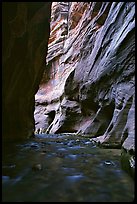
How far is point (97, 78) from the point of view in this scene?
1402 centimetres

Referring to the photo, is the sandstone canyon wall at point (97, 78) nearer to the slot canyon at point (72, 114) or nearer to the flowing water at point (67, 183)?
the slot canyon at point (72, 114)

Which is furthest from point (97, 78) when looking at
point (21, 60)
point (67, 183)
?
point (67, 183)

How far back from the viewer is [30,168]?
476 centimetres

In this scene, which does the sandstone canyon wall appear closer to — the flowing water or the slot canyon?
the slot canyon

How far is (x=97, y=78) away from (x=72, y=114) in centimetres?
733

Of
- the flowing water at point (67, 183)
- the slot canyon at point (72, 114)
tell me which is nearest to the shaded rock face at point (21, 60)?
the slot canyon at point (72, 114)

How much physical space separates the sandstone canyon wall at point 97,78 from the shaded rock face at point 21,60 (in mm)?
3933

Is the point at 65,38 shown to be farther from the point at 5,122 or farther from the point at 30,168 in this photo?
the point at 30,168

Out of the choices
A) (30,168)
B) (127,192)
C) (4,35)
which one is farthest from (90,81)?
(127,192)

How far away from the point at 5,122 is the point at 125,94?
5.84m

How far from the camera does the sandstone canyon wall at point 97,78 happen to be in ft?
29.0

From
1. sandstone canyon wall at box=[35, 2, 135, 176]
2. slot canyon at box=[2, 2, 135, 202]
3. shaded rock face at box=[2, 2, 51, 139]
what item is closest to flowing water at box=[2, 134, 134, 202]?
slot canyon at box=[2, 2, 135, 202]

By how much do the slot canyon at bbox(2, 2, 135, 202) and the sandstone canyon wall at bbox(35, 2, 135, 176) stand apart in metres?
0.05

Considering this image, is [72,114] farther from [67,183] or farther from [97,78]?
[67,183]
